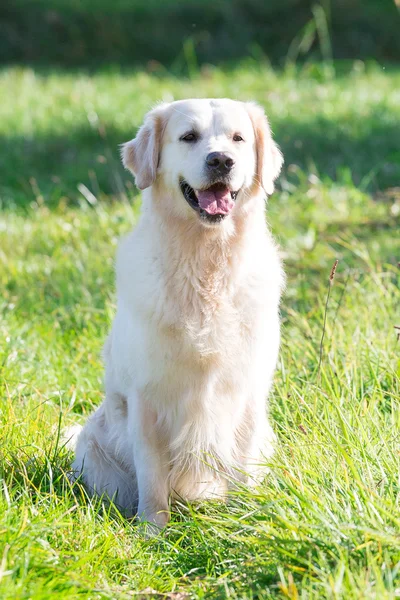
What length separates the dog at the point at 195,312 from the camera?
308cm

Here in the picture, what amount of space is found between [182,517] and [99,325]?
1.54 metres

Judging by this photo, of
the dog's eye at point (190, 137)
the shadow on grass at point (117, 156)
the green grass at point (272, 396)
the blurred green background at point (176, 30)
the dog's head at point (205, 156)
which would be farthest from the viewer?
the blurred green background at point (176, 30)

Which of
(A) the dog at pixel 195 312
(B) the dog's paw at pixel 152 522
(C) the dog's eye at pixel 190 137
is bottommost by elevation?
(B) the dog's paw at pixel 152 522

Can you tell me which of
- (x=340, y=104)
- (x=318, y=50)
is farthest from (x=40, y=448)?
(x=318, y=50)

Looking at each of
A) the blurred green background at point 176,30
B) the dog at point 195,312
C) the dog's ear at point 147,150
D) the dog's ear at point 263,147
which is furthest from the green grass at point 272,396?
the blurred green background at point 176,30

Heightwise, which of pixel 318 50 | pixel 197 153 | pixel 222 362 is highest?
pixel 197 153

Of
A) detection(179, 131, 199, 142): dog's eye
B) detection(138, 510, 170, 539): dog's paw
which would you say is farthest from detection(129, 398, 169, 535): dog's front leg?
detection(179, 131, 199, 142): dog's eye

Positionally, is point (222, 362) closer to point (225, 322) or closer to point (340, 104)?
point (225, 322)

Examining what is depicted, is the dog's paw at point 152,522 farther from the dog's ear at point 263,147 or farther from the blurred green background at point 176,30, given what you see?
the blurred green background at point 176,30

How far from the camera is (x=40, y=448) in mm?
3115

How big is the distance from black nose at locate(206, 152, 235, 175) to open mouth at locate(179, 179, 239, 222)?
7 centimetres

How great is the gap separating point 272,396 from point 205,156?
107 centimetres

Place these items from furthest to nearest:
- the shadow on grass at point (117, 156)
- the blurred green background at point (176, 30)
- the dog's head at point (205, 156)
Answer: the blurred green background at point (176, 30), the shadow on grass at point (117, 156), the dog's head at point (205, 156)

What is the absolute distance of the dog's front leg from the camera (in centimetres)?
Answer: 315
